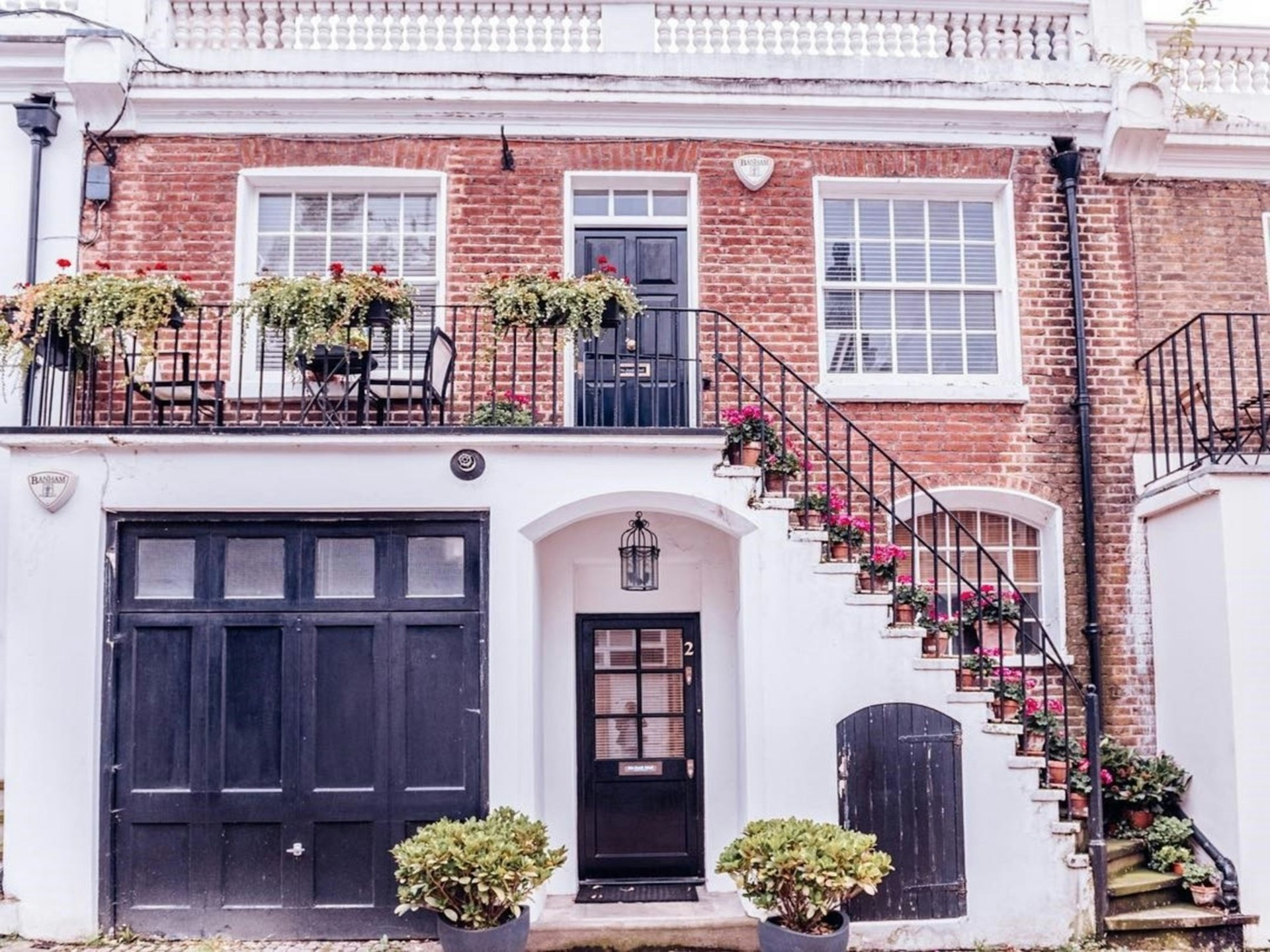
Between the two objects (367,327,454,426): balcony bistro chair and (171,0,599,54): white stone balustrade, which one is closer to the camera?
(367,327,454,426): balcony bistro chair

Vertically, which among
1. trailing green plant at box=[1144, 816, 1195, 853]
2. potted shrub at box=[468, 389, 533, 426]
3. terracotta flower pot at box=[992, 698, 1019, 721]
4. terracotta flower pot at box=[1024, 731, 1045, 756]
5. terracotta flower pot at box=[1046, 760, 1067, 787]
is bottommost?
trailing green plant at box=[1144, 816, 1195, 853]

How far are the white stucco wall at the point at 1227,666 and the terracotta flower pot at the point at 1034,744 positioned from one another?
1.34 meters

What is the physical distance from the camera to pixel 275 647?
7680 mm

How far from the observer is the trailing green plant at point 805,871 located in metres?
6.41

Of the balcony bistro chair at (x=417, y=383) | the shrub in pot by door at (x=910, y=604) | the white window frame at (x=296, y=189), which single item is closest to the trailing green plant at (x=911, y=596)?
the shrub in pot by door at (x=910, y=604)

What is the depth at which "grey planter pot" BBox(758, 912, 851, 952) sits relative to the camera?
249 inches

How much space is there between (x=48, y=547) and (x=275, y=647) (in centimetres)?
169

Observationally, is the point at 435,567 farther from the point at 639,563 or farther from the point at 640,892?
the point at 640,892

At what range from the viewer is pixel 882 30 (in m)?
9.65

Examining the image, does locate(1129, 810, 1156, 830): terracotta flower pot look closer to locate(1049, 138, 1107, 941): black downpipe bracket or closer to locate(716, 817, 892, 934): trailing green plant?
locate(1049, 138, 1107, 941): black downpipe bracket

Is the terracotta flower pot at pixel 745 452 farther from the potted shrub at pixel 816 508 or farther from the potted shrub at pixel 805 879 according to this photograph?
the potted shrub at pixel 805 879

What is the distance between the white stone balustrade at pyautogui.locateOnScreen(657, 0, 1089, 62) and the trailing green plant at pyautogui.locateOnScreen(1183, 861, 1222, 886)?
6702 mm

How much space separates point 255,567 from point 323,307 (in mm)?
1909

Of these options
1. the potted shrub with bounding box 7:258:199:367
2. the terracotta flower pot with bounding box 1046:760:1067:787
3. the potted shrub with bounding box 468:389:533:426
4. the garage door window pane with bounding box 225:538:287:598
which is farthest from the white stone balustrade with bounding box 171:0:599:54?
the terracotta flower pot with bounding box 1046:760:1067:787
